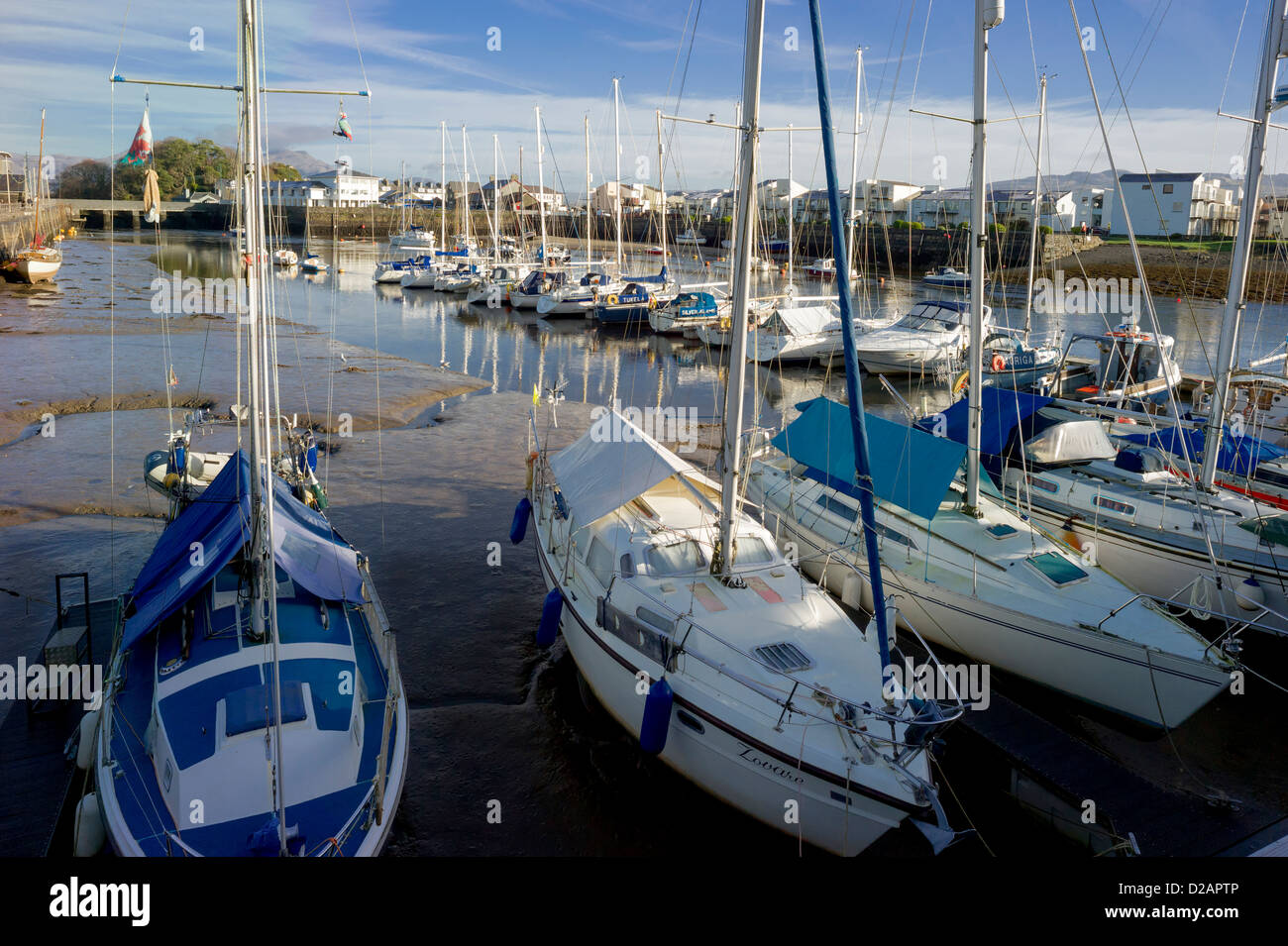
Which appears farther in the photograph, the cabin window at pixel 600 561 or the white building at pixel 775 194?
the white building at pixel 775 194

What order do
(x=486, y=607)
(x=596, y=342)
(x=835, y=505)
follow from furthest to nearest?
(x=596, y=342)
(x=835, y=505)
(x=486, y=607)

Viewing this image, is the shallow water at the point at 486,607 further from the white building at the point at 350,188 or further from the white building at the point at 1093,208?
the white building at the point at 350,188

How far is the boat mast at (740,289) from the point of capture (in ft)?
36.4

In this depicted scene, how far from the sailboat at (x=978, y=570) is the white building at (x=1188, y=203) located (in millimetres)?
96495

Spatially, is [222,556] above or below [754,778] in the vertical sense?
above

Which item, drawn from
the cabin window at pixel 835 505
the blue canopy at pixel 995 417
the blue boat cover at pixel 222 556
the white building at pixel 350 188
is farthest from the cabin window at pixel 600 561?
the white building at pixel 350 188

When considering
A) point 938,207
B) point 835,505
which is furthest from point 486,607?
point 938,207

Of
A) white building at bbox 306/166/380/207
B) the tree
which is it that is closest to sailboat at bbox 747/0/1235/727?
white building at bbox 306/166/380/207

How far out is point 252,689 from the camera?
8.86 meters

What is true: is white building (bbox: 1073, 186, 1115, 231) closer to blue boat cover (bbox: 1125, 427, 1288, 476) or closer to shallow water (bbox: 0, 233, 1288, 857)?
shallow water (bbox: 0, 233, 1288, 857)

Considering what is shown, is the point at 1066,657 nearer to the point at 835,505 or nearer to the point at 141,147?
the point at 835,505

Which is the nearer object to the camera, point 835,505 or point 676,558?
point 676,558

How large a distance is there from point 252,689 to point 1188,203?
113 meters

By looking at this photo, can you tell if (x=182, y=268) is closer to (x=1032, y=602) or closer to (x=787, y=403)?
(x=787, y=403)
